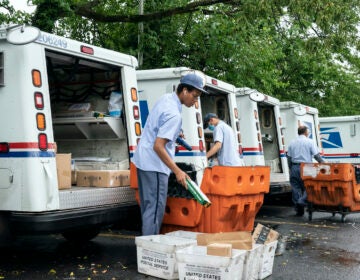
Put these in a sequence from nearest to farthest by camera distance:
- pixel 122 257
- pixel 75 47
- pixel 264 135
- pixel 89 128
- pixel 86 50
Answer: pixel 75 47 < pixel 86 50 < pixel 122 257 < pixel 89 128 < pixel 264 135

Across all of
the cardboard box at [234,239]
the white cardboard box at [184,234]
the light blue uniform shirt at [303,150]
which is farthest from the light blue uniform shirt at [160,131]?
the light blue uniform shirt at [303,150]

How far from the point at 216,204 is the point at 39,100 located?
2087mm

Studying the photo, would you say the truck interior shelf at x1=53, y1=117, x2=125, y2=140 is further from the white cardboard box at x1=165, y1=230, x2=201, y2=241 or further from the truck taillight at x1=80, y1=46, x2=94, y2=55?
the white cardboard box at x1=165, y1=230, x2=201, y2=241

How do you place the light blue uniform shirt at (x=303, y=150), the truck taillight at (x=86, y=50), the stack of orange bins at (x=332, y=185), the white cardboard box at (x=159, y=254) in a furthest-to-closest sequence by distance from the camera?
the light blue uniform shirt at (x=303, y=150) → the stack of orange bins at (x=332, y=185) → the truck taillight at (x=86, y=50) → the white cardboard box at (x=159, y=254)

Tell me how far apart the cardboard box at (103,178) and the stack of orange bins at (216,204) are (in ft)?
1.64

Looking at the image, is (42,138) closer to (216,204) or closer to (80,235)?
(216,204)

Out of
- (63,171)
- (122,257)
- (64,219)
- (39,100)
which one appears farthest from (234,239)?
(39,100)

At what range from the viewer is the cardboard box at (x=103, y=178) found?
21.3 feet

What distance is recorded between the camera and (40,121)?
5473 millimetres

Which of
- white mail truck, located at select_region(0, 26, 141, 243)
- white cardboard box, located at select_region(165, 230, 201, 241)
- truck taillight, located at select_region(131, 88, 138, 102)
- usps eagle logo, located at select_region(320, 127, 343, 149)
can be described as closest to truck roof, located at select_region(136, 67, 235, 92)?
white mail truck, located at select_region(0, 26, 141, 243)

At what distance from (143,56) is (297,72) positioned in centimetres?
958

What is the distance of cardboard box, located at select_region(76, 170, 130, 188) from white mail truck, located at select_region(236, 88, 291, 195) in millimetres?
4446

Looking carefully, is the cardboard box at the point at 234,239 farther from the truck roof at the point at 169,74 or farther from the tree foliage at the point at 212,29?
the tree foliage at the point at 212,29

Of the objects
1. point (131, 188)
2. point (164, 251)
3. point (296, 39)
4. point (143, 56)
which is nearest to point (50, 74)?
point (131, 188)
